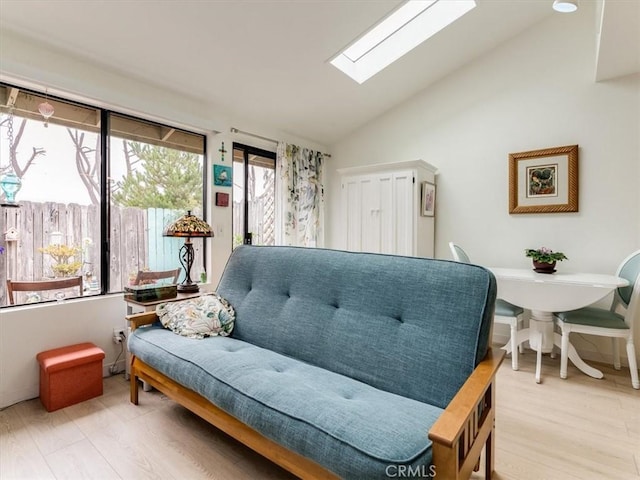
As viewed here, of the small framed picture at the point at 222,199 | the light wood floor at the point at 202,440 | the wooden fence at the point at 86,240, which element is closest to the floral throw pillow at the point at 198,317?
the light wood floor at the point at 202,440

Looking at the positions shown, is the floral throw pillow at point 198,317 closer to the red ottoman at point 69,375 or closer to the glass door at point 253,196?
the red ottoman at point 69,375

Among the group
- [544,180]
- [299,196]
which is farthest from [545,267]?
[299,196]

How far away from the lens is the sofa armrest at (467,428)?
36.3 inches

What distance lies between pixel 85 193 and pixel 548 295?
3551mm

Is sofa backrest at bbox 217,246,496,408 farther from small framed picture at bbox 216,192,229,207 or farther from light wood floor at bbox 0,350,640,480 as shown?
small framed picture at bbox 216,192,229,207

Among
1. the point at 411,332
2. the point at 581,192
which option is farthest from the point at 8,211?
the point at 581,192

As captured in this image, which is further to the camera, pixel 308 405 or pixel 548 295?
pixel 548 295

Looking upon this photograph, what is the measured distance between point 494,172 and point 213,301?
294cm

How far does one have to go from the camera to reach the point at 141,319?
2.12 metres

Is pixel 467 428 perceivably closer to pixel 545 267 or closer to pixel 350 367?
pixel 350 367

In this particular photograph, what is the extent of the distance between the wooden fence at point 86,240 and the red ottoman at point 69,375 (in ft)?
1.67

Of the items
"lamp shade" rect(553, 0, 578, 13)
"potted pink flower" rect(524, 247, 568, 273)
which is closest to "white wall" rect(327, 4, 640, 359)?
"potted pink flower" rect(524, 247, 568, 273)

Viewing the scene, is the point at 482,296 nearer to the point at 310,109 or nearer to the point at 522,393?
the point at 522,393

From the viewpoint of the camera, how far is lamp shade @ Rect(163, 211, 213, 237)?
8.55 feet
